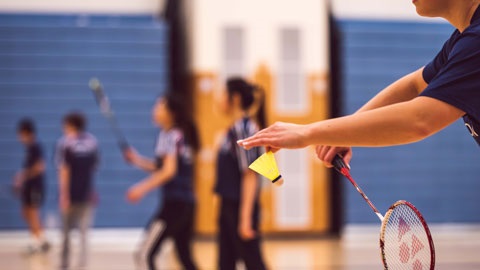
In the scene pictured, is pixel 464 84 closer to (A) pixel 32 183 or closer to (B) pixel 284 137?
(B) pixel 284 137

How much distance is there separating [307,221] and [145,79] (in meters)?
4.00

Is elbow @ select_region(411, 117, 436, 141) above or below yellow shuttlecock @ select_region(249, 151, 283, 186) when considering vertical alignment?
above

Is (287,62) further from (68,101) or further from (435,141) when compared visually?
(68,101)

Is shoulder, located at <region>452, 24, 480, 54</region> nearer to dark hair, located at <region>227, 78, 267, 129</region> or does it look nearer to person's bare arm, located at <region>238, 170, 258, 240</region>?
person's bare arm, located at <region>238, 170, 258, 240</region>

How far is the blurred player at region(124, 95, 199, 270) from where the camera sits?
6863 millimetres

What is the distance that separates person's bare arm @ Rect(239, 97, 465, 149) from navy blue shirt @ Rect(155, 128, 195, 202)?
488cm

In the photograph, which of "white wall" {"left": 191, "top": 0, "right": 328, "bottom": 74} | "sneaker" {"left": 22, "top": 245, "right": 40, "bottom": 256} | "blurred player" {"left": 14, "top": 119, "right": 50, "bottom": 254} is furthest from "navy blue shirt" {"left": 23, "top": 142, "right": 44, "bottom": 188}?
"white wall" {"left": 191, "top": 0, "right": 328, "bottom": 74}

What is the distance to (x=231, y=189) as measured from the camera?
20.8ft

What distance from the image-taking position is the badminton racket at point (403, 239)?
2516mm

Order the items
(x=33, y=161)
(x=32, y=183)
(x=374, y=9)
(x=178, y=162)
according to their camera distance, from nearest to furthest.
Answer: (x=178, y=162) → (x=33, y=161) → (x=32, y=183) → (x=374, y=9)

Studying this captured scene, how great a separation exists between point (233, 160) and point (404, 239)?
393 cm

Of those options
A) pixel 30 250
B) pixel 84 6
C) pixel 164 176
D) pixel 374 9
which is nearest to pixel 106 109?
pixel 84 6

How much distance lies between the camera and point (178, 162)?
731 cm

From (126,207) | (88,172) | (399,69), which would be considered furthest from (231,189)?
(399,69)
